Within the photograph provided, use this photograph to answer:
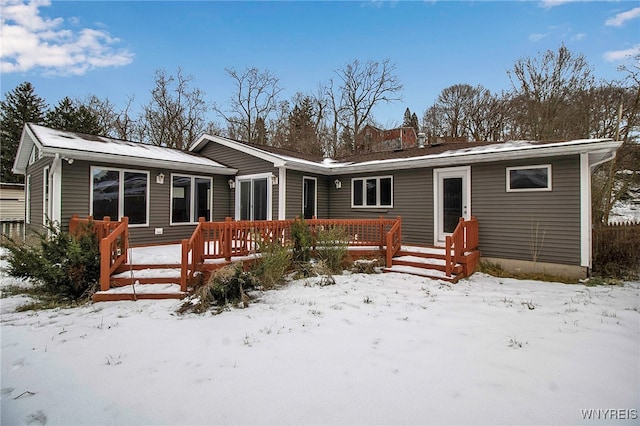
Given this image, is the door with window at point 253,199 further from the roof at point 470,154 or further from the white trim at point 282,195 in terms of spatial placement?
the roof at point 470,154

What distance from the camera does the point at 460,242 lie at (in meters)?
6.84

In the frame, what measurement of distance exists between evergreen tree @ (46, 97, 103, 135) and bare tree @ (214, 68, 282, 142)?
27.4ft

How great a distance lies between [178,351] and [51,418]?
3.65ft

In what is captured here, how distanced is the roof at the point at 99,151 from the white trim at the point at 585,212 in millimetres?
9235

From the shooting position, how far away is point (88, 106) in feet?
74.8

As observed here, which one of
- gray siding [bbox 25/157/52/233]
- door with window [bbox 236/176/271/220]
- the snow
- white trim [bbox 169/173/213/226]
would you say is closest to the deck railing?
the snow

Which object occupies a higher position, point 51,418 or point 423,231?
point 423,231

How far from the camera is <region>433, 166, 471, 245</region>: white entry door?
8.34 meters

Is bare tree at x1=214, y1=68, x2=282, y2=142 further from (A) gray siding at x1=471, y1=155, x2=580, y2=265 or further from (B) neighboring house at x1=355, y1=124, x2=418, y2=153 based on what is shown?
(A) gray siding at x1=471, y1=155, x2=580, y2=265

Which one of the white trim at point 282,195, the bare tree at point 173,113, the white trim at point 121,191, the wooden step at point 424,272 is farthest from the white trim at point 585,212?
the bare tree at point 173,113

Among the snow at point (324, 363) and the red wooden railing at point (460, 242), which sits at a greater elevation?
the red wooden railing at point (460, 242)

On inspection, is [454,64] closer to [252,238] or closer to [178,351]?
[252,238]

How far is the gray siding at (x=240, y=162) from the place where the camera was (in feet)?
31.7

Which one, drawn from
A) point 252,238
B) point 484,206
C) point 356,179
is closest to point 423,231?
point 484,206
